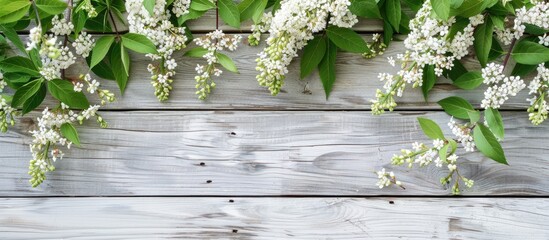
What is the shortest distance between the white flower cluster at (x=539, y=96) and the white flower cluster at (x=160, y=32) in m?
0.77

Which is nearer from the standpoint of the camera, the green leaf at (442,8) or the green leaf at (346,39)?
the green leaf at (442,8)

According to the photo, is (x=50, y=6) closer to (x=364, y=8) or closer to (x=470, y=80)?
(x=364, y=8)

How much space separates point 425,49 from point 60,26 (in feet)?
2.61

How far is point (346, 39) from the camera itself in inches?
54.9

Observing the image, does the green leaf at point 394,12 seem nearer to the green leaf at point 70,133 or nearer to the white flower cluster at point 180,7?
the white flower cluster at point 180,7

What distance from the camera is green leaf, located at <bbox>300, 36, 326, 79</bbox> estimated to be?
1.41m

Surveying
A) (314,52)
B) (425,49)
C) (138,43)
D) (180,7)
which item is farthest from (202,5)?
(425,49)

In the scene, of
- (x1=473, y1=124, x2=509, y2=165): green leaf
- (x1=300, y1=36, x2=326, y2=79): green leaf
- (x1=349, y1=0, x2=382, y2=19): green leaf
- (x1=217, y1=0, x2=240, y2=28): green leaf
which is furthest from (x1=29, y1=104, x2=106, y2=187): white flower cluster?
(x1=473, y1=124, x2=509, y2=165): green leaf

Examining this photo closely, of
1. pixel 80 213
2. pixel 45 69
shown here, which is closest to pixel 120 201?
pixel 80 213

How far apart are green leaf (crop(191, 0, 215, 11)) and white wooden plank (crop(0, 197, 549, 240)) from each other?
432 mm

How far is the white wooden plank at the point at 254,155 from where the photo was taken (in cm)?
144

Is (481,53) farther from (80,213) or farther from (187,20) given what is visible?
(80,213)

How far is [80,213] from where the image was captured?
4.74ft

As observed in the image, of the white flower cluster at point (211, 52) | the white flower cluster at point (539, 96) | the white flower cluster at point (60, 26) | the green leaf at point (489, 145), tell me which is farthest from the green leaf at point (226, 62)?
the white flower cluster at point (539, 96)
